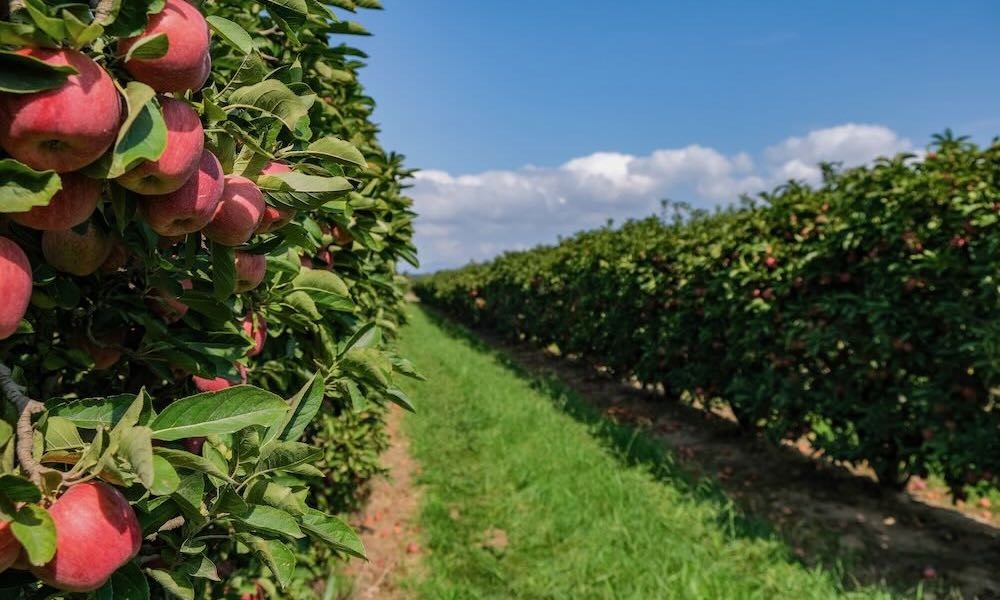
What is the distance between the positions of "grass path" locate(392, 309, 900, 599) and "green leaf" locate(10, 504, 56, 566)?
3.60m

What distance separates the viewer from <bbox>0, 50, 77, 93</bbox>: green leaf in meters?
0.68

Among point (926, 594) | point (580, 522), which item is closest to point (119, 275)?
point (580, 522)

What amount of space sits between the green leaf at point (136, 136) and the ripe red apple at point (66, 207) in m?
0.04

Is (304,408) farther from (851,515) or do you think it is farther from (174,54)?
(851,515)

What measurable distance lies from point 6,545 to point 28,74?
20.7 inches

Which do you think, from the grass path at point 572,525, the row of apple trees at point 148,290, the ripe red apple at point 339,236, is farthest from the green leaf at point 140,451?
the grass path at point 572,525

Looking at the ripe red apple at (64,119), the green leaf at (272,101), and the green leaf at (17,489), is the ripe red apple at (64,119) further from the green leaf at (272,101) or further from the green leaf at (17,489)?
the green leaf at (17,489)

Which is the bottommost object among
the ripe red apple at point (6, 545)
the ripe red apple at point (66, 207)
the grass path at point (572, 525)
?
the grass path at point (572, 525)

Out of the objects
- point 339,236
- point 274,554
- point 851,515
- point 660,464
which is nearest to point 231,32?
point 274,554

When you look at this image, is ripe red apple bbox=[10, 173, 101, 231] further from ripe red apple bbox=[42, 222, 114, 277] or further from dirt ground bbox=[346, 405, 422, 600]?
dirt ground bbox=[346, 405, 422, 600]

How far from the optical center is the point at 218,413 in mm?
908

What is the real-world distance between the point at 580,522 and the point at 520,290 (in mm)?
13278

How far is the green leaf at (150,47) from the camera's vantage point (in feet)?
2.43

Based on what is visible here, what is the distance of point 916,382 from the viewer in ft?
17.2
